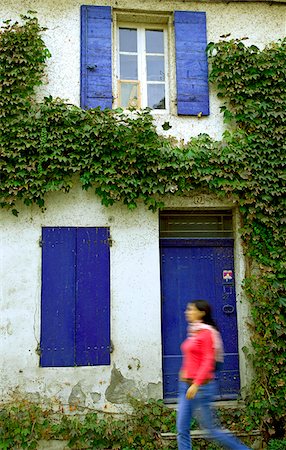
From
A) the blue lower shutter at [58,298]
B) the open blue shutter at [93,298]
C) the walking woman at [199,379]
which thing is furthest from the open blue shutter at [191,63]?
the walking woman at [199,379]

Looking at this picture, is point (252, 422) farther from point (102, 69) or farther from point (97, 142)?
point (102, 69)

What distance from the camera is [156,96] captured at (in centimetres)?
723

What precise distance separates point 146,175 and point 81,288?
1.74 m

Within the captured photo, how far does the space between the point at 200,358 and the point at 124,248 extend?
93.6 inches

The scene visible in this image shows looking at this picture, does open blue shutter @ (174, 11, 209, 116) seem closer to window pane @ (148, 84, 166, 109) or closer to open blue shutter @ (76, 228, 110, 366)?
window pane @ (148, 84, 166, 109)

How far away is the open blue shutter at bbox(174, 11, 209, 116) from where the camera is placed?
696 centimetres

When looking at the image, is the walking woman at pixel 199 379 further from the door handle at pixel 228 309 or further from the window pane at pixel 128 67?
the window pane at pixel 128 67

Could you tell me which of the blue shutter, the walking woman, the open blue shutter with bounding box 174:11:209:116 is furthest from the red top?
the blue shutter

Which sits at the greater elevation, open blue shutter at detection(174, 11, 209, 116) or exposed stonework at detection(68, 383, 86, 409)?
open blue shutter at detection(174, 11, 209, 116)

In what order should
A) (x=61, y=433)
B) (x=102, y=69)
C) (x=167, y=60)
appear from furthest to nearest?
(x=167, y=60) < (x=102, y=69) < (x=61, y=433)

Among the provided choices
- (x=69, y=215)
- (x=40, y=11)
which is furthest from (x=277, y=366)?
(x=40, y=11)

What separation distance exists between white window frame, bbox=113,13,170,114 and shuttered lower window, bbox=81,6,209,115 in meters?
0.06

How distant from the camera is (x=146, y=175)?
21.4 ft

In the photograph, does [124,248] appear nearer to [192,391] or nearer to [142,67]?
[192,391]
